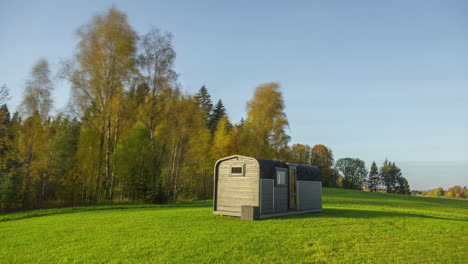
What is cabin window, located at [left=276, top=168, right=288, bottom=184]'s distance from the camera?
13124 millimetres

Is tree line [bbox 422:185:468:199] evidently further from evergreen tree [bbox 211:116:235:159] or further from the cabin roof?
the cabin roof

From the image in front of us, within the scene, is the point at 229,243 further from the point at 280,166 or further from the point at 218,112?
the point at 218,112

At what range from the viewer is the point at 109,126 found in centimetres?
1908

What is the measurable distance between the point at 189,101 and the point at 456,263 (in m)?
20.9

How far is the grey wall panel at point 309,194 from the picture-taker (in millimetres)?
14211

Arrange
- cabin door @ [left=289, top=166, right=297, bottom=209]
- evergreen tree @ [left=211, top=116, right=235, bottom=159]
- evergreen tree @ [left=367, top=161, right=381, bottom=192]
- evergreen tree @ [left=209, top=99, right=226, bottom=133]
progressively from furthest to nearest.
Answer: evergreen tree @ [left=367, top=161, right=381, bottom=192], evergreen tree @ [left=209, top=99, right=226, bottom=133], evergreen tree @ [left=211, top=116, right=235, bottom=159], cabin door @ [left=289, top=166, right=297, bottom=209]

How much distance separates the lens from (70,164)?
20.5 metres

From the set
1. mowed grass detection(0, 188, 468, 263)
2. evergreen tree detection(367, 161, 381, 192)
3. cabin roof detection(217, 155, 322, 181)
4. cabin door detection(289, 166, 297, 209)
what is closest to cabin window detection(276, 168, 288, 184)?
cabin roof detection(217, 155, 322, 181)

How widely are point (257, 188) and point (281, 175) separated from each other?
1976 millimetres

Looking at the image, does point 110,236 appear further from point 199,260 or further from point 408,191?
point 408,191

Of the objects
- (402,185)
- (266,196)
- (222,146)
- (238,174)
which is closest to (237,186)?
(238,174)

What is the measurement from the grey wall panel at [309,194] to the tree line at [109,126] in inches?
443

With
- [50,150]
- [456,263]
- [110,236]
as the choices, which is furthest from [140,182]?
[456,263]

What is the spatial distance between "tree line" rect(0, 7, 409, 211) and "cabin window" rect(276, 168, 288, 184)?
1111 cm
